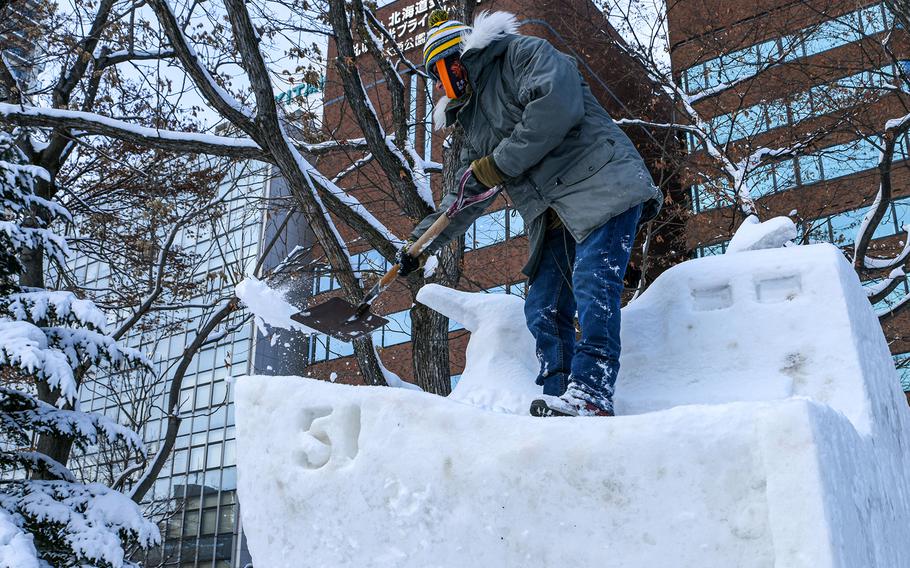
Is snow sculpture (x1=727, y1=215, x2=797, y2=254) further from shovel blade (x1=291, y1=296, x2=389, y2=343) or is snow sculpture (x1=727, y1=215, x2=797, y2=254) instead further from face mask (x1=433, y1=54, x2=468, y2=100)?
shovel blade (x1=291, y1=296, x2=389, y2=343)

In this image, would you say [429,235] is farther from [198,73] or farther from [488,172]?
[198,73]

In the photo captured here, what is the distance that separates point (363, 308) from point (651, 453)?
226cm

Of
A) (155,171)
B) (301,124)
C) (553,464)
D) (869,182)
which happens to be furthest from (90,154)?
(869,182)

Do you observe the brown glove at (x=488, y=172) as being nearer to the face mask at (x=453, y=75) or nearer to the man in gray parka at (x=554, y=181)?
the man in gray parka at (x=554, y=181)

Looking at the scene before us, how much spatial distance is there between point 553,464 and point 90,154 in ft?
35.9

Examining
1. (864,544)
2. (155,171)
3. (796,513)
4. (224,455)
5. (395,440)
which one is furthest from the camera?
(224,455)

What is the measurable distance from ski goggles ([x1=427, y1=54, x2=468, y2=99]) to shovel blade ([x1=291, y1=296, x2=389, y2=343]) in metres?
1.15

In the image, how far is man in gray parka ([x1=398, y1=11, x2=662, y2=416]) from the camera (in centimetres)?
281

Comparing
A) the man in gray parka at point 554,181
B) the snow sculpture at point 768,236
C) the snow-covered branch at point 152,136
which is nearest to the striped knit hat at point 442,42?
the man in gray parka at point 554,181

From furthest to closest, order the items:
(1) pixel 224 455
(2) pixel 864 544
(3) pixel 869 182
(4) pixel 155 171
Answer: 1. (1) pixel 224 455
2. (3) pixel 869 182
3. (4) pixel 155 171
4. (2) pixel 864 544

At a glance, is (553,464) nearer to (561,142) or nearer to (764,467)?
(764,467)

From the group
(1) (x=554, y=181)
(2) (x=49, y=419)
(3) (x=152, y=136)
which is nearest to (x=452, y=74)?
(1) (x=554, y=181)

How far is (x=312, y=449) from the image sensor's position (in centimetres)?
231

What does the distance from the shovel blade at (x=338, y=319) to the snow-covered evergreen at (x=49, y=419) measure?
→ 338 cm
